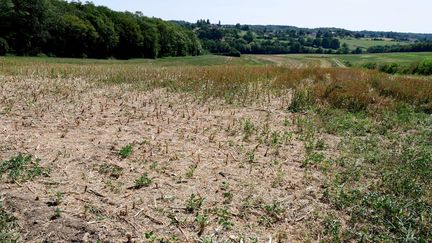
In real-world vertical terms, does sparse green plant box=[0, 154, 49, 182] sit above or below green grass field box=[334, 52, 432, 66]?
above

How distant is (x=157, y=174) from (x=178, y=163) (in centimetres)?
59

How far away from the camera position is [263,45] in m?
111

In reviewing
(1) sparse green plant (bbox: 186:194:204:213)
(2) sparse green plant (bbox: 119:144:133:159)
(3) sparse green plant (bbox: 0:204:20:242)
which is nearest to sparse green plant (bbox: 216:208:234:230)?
(1) sparse green plant (bbox: 186:194:204:213)

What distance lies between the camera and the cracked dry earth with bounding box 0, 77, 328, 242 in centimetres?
438

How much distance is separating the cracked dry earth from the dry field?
2 cm

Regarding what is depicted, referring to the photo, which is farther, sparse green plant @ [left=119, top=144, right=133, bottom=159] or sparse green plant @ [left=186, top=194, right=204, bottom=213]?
sparse green plant @ [left=119, top=144, right=133, bottom=159]

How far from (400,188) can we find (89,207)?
177 inches

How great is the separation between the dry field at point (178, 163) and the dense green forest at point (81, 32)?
154 feet

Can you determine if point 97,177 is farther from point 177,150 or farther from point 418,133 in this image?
point 418,133

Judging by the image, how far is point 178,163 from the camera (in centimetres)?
634

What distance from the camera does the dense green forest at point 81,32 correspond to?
52531 millimetres

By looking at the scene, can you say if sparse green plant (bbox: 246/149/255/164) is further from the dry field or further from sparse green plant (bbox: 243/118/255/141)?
sparse green plant (bbox: 243/118/255/141)

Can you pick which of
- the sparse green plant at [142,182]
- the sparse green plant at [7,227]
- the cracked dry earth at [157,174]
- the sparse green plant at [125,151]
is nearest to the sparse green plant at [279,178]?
the cracked dry earth at [157,174]

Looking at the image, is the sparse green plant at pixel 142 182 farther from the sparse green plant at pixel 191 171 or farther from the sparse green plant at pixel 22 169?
the sparse green plant at pixel 22 169
